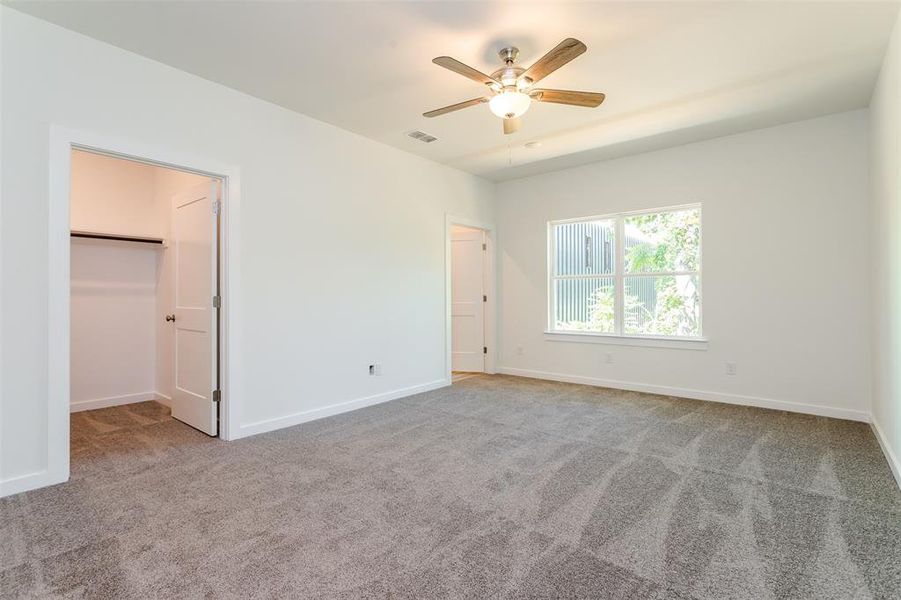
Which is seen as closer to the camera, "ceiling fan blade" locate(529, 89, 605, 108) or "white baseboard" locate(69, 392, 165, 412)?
"ceiling fan blade" locate(529, 89, 605, 108)

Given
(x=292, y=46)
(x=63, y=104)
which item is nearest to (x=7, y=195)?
(x=63, y=104)

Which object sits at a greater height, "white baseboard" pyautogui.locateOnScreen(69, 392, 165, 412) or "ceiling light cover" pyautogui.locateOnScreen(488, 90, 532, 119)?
"ceiling light cover" pyautogui.locateOnScreen(488, 90, 532, 119)

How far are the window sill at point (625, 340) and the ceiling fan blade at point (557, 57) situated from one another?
3.45 meters

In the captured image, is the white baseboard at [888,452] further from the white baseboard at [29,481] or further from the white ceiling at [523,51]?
the white baseboard at [29,481]

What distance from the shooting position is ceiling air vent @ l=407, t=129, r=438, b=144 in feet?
14.2

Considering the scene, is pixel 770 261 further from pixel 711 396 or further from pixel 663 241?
pixel 711 396

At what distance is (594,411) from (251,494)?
3054mm

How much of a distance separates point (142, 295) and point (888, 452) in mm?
6612

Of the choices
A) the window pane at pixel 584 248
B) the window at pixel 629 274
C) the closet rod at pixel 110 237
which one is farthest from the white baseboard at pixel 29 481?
the window pane at pixel 584 248

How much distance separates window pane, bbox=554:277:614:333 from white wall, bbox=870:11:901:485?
7.90 feet

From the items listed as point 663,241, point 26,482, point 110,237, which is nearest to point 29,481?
point 26,482

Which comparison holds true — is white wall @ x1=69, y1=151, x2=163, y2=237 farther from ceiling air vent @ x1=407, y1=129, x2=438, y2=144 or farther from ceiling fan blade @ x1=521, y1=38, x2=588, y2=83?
ceiling fan blade @ x1=521, y1=38, x2=588, y2=83

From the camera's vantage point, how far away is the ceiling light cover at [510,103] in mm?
2748

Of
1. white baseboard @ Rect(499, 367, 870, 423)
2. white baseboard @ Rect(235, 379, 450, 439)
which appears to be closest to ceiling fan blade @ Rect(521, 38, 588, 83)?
white baseboard @ Rect(235, 379, 450, 439)
